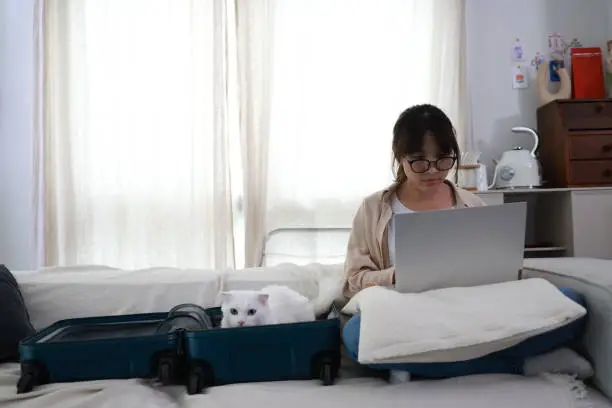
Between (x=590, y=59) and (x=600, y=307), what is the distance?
2.03 meters

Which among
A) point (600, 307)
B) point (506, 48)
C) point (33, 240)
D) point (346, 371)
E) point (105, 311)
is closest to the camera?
point (600, 307)

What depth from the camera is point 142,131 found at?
255cm

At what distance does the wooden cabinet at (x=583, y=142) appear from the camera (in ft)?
7.51

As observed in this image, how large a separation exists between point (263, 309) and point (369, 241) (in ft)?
1.21

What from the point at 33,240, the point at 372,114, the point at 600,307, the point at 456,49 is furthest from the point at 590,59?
the point at 33,240

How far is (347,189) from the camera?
2586 mm

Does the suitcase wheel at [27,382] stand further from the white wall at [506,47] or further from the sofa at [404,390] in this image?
the white wall at [506,47]

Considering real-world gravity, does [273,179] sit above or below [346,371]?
above

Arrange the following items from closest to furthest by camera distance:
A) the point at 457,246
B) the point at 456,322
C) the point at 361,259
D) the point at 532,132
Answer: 1. the point at 456,322
2. the point at 457,246
3. the point at 361,259
4. the point at 532,132

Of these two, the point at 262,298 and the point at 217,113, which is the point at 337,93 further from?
the point at 262,298

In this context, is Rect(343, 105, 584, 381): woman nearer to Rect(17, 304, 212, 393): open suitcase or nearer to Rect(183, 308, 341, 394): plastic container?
Rect(183, 308, 341, 394): plastic container

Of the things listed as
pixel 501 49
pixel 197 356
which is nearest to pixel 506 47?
pixel 501 49

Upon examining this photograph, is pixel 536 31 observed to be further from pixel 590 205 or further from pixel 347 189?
pixel 347 189

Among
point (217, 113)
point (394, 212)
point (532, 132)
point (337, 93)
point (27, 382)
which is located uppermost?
point (337, 93)
